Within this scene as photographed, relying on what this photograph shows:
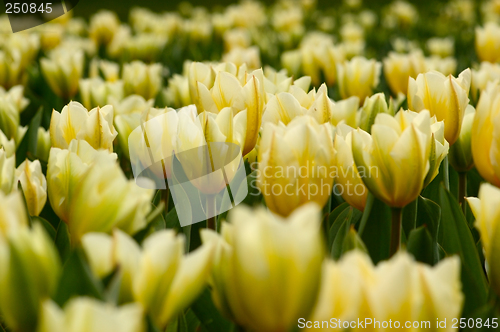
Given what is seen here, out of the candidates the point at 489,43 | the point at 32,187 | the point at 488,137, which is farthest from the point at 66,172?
the point at 489,43

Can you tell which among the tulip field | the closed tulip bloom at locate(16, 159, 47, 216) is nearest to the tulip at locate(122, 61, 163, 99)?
the tulip field

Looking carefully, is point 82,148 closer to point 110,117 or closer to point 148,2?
point 110,117

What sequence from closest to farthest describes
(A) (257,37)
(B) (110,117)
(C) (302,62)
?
(B) (110,117)
(C) (302,62)
(A) (257,37)

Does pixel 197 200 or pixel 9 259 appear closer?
pixel 9 259

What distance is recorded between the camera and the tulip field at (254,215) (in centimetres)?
61

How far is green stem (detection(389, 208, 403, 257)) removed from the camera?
3.17ft

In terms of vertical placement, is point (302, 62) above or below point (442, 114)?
below

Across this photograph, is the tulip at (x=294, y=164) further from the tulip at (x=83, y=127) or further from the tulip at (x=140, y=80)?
the tulip at (x=140, y=80)

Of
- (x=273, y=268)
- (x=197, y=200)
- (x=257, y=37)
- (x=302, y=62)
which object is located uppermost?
(x=273, y=268)

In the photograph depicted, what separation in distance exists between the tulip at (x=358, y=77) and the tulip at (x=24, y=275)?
1.59 m

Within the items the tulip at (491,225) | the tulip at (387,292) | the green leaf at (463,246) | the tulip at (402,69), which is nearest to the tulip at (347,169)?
the green leaf at (463,246)

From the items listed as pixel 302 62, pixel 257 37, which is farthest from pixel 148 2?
pixel 302 62

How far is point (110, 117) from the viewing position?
48.9 inches

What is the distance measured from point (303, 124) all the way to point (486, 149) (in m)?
0.43
